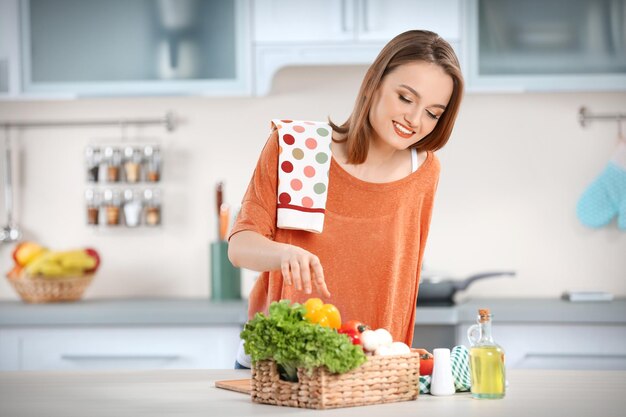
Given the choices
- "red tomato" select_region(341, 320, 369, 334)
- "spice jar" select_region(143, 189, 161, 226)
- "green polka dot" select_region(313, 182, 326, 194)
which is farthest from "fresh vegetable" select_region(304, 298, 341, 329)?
"spice jar" select_region(143, 189, 161, 226)

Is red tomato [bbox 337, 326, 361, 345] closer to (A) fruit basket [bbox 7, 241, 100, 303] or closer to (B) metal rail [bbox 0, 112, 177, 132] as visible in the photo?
(A) fruit basket [bbox 7, 241, 100, 303]

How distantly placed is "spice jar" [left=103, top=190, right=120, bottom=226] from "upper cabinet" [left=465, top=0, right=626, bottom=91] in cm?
135

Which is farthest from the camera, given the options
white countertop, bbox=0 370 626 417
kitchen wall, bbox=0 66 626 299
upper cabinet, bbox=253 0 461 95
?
kitchen wall, bbox=0 66 626 299

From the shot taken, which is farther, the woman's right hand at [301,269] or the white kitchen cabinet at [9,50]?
the white kitchen cabinet at [9,50]

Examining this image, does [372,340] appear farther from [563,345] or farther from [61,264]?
[61,264]

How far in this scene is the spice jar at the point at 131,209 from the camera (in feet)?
11.6

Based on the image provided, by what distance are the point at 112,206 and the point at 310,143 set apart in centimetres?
177

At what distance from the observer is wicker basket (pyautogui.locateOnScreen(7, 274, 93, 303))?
327 centimetres

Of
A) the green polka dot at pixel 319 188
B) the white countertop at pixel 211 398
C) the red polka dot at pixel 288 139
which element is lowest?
the white countertop at pixel 211 398

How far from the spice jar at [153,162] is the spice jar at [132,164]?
0.03 metres

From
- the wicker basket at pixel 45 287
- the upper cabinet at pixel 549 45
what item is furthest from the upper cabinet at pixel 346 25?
the wicker basket at pixel 45 287

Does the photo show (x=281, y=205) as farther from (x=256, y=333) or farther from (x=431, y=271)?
(x=431, y=271)

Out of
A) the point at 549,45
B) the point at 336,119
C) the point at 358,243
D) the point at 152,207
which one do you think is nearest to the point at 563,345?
the point at 549,45

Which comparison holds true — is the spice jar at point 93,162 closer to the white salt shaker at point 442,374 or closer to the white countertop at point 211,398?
the white countertop at point 211,398
